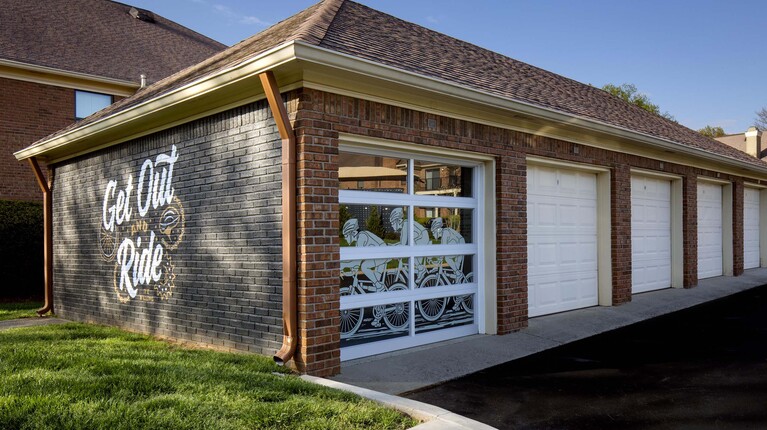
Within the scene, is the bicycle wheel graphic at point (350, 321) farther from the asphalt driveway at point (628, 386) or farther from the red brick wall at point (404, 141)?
the asphalt driveway at point (628, 386)

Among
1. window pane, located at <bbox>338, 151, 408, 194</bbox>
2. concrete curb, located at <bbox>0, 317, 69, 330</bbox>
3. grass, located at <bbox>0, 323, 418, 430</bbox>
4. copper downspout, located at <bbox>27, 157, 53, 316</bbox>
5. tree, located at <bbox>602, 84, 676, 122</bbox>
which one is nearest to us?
grass, located at <bbox>0, 323, 418, 430</bbox>

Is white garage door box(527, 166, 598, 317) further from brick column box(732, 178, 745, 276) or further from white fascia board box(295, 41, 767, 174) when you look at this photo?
brick column box(732, 178, 745, 276)

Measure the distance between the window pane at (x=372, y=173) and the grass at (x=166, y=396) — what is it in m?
2.18

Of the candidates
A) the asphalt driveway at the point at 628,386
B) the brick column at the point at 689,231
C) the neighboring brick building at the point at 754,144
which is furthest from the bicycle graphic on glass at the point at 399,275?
the neighboring brick building at the point at 754,144

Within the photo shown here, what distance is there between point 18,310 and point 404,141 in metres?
9.75

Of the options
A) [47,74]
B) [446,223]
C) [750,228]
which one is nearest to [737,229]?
[750,228]

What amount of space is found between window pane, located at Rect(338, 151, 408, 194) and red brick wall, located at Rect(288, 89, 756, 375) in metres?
0.33

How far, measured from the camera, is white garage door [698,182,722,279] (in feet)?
49.6

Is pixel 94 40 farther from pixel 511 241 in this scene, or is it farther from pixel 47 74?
pixel 511 241

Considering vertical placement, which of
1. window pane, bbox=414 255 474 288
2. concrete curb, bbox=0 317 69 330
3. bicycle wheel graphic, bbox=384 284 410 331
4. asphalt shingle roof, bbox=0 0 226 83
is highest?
asphalt shingle roof, bbox=0 0 226 83

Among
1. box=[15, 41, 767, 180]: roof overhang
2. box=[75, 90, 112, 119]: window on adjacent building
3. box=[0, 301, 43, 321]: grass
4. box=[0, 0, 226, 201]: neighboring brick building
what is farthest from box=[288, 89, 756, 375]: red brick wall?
box=[75, 90, 112, 119]: window on adjacent building

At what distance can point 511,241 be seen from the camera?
8.59 metres

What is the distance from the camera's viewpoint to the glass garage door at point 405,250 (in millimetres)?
6859

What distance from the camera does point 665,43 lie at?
21.3 metres
